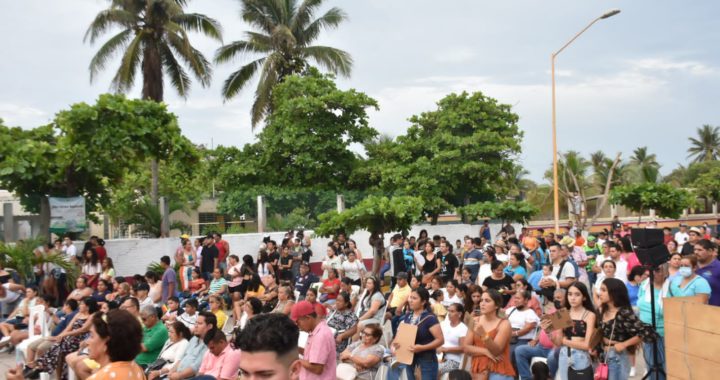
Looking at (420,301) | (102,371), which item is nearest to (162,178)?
(420,301)

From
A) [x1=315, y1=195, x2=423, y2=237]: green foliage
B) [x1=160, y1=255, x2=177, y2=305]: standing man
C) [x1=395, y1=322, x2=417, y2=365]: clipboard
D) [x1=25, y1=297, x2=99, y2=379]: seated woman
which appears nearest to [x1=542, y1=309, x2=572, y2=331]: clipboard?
[x1=395, y1=322, x2=417, y2=365]: clipboard

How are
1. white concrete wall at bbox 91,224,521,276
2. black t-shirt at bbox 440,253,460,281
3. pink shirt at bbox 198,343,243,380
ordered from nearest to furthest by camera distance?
pink shirt at bbox 198,343,243,380
black t-shirt at bbox 440,253,460,281
white concrete wall at bbox 91,224,521,276

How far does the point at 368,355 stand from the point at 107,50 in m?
21.4

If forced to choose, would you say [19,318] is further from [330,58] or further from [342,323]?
[330,58]

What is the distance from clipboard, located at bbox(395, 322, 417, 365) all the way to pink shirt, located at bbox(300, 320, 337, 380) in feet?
5.64

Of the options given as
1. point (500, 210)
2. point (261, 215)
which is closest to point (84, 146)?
point (261, 215)

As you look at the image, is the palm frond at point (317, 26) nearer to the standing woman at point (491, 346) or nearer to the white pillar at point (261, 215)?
the white pillar at point (261, 215)

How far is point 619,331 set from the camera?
6574 millimetres

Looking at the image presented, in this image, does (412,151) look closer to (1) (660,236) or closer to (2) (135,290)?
(2) (135,290)

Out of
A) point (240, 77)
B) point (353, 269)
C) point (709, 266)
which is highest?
point (240, 77)

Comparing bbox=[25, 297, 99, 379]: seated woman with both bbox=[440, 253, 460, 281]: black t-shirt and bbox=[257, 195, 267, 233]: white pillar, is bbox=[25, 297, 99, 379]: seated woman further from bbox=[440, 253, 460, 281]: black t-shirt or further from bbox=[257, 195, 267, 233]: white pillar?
bbox=[257, 195, 267, 233]: white pillar

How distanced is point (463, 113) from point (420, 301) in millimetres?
21717

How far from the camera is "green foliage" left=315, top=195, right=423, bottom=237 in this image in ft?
54.2

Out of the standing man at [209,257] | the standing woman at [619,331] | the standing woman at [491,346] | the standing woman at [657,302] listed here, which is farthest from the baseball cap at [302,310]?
the standing man at [209,257]
